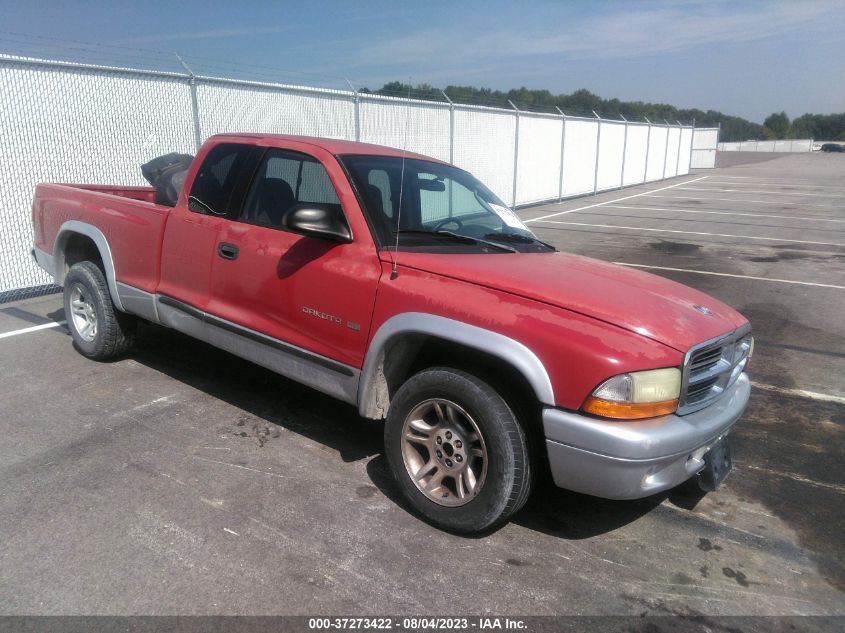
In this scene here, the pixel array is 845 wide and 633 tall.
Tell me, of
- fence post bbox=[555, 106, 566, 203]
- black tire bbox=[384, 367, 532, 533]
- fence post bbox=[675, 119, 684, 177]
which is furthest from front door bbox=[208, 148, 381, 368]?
fence post bbox=[675, 119, 684, 177]

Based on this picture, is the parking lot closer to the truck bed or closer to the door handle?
the truck bed

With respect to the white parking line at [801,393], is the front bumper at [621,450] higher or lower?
higher

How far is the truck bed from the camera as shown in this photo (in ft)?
15.5

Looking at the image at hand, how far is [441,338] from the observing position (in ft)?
10.5

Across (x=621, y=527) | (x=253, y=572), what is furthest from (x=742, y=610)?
(x=253, y=572)

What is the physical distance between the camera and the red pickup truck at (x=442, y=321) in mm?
2889

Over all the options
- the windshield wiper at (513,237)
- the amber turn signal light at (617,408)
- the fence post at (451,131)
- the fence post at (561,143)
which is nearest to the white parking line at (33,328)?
the windshield wiper at (513,237)

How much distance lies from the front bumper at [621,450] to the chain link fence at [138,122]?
23.3 feet

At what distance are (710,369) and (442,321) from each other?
1277mm

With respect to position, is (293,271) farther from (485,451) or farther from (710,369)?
(710,369)

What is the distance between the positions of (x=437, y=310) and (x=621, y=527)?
1.47m

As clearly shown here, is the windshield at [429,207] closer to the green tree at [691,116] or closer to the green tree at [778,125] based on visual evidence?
the green tree at [691,116]

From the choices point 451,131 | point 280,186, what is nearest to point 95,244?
point 280,186

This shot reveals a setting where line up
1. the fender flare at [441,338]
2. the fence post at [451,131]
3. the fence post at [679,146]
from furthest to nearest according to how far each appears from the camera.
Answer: the fence post at [679,146], the fence post at [451,131], the fender flare at [441,338]
